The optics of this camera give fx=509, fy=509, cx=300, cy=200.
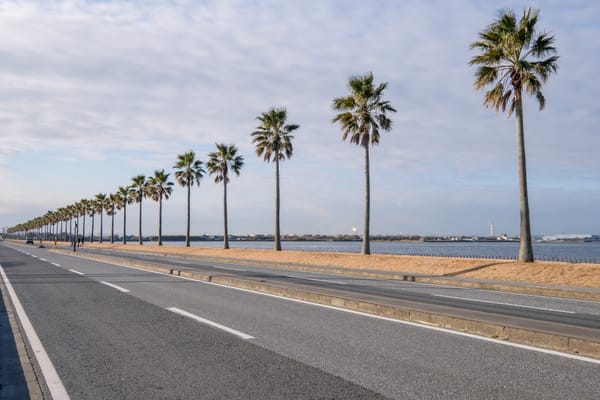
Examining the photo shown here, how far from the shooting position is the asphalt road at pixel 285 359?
572cm

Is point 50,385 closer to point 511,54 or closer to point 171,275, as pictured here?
point 171,275

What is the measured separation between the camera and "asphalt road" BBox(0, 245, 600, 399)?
225 inches

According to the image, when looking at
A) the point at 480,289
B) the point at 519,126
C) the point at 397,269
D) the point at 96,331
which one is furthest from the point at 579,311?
the point at 397,269

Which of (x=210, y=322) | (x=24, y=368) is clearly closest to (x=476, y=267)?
(x=210, y=322)

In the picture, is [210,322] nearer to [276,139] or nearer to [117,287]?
[117,287]

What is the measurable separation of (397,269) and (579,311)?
15.6 metres

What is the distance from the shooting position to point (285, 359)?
7.16 metres

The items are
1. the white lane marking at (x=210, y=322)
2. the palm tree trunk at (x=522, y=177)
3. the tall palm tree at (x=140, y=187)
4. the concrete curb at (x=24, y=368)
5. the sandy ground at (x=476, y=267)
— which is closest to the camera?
the concrete curb at (x=24, y=368)

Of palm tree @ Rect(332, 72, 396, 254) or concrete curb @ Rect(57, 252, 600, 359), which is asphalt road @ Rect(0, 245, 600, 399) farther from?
palm tree @ Rect(332, 72, 396, 254)

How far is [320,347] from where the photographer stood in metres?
7.90

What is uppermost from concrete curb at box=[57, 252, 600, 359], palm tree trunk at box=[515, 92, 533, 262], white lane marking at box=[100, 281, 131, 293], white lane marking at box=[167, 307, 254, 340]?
palm tree trunk at box=[515, 92, 533, 262]

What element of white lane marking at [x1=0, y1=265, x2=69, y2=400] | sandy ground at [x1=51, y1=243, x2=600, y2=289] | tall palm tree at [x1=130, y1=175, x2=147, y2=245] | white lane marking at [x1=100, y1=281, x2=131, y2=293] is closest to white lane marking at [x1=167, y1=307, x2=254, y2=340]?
white lane marking at [x1=0, y1=265, x2=69, y2=400]

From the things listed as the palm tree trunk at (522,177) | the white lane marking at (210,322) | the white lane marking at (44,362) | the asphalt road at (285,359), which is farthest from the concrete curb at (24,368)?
the palm tree trunk at (522,177)

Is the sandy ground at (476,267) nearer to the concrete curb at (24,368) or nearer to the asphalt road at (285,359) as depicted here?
the asphalt road at (285,359)
